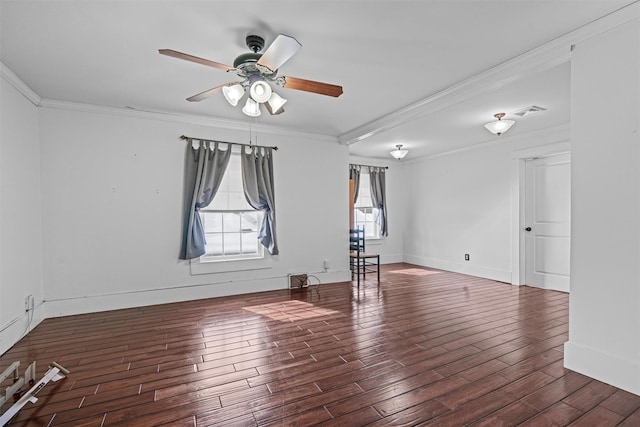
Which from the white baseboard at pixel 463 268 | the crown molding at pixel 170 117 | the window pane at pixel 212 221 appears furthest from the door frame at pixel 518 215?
the window pane at pixel 212 221

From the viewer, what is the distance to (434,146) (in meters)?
6.41

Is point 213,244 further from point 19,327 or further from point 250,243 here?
point 19,327

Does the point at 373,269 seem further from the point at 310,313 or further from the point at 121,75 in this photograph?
the point at 121,75

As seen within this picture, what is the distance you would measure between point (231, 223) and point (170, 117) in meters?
1.74

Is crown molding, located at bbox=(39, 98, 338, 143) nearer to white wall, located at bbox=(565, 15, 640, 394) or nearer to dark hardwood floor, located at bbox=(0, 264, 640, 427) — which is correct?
dark hardwood floor, located at bbox=(0, 264, 640, 427)

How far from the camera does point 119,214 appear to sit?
4.16 m

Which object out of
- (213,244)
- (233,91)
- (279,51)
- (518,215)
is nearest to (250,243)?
(213,244)

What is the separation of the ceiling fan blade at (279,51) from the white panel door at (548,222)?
16.3 feet

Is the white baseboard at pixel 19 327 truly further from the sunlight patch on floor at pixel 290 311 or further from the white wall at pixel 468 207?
the white wall at pixel 468 207

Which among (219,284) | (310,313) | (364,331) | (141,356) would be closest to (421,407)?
(364,331)

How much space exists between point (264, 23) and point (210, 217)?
3142 millimetres

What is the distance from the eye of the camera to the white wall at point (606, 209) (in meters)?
2.15

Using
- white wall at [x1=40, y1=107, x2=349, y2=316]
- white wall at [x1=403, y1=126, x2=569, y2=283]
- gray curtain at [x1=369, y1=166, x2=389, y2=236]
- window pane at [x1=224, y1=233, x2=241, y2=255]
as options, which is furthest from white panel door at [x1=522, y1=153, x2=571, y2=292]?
window pane at [x1=224, y1=233, x2=241, y2=255]

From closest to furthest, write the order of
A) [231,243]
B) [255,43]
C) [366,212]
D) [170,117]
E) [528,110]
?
[255,43] → [528,110] → [170,117] → [231,243] → [366,212]
